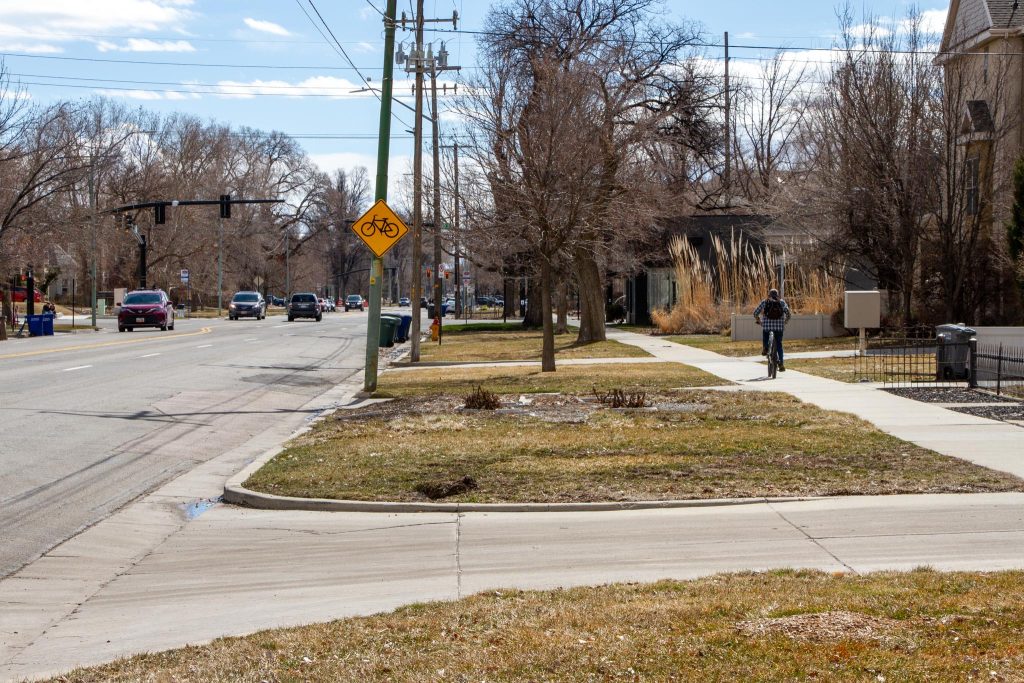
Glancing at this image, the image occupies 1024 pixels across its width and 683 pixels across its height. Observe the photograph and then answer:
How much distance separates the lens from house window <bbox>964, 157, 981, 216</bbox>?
29.8 m

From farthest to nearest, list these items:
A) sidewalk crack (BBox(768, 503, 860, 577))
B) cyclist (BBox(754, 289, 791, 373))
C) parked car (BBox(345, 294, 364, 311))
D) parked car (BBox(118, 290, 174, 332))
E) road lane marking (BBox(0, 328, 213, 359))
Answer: parked car (BBox(345, 294, 364, 311)) < parked car (BBox(118, 290, 174, 332)) < road lane marking (BBox(0, 328, 213, 359)) < cyclist (BBox(754, 289, 791, 373)) < sidewalk crack (BBox(768, 503, 860, 577))

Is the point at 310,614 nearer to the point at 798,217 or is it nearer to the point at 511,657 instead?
the point at 511,657

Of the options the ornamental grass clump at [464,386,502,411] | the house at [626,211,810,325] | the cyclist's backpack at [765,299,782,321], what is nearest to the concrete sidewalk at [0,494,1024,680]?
the ornamental grass clump at [464,386,502,411]

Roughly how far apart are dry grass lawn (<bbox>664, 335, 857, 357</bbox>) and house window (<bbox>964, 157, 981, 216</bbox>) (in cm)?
464

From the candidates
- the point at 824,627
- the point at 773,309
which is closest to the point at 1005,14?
the point at 773,309

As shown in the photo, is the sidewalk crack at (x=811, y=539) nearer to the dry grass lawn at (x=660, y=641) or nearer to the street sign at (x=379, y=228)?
the dry grass lawn at (x=660, y=641)

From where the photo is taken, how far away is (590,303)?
36812 millimetres

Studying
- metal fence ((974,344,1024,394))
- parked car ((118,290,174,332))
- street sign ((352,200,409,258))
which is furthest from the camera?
parked car ((118,290,174,332))

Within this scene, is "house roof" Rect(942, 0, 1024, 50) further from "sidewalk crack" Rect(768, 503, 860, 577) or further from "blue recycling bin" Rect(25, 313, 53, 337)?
"blue recycling bin" Rect(25, 313, 53, 337)

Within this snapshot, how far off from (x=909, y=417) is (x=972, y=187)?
57.0 ft

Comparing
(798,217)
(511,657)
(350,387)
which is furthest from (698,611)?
(798,217)

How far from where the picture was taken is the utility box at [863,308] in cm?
2578

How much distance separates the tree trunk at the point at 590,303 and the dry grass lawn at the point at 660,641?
99.0 ft

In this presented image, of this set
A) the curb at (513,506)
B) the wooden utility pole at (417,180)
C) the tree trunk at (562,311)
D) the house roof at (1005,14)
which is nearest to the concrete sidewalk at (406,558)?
the curb at (513,506)
